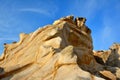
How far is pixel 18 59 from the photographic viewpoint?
30.1m

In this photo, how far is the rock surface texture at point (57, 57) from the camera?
77.0 feet

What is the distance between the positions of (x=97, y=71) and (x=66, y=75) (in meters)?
7.64

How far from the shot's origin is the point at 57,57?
2473 cm

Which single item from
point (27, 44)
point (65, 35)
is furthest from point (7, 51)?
point (65, 35)

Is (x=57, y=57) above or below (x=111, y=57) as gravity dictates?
below

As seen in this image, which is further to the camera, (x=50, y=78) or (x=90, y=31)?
(x=90, y=31)

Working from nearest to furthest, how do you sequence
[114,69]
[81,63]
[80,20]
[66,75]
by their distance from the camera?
[66,75]
[81,63]
[114,69]
[80,20]

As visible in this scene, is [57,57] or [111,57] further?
[111,57]

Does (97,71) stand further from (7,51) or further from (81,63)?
(7,51)

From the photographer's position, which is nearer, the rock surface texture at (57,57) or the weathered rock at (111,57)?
the rock surface texture at (57,57)

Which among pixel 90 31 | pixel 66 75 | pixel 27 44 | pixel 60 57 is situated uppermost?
A: pixel 90 31

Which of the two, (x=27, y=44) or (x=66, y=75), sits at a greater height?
(x=27, y=44)

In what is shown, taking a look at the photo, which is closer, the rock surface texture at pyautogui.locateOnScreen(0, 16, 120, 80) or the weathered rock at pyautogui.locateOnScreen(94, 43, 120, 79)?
the rock surface texture at pyautogui.locateOnScreen(0, 16, 120, 80)

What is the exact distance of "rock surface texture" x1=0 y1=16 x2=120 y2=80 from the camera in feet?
77.0
